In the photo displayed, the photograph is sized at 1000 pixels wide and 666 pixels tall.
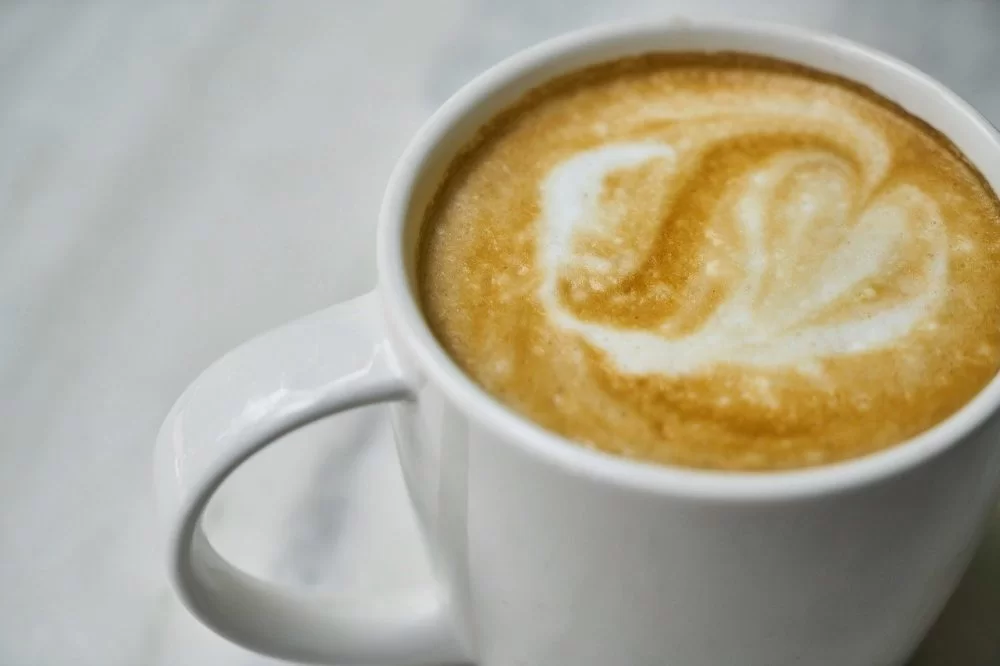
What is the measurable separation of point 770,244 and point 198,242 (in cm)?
62

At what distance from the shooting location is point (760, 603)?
50 centimetres

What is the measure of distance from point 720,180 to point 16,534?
1.99 ft

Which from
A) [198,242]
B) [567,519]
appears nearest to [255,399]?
[567,519]

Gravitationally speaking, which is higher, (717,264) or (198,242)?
(717,264)

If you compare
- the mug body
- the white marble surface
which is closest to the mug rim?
the mug body

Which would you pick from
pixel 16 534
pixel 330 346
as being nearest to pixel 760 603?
pixel 330 346

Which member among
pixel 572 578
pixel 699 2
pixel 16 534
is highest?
pixel 699 2

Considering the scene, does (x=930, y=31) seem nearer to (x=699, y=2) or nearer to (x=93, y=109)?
(x=699, y=2)

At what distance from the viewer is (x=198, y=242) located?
1.03m

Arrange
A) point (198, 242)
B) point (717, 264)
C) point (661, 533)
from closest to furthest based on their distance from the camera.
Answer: point (661, 533), point (717, 264), point (198, 242)

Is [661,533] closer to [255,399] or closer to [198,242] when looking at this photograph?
[255,399]

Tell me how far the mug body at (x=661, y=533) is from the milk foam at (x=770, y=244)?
0.08m

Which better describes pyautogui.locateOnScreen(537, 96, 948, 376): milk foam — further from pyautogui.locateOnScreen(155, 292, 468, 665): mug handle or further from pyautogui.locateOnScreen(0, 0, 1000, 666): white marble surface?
pyautogui.locateOnScreen(0, 0, 1000, 666): white marble surface

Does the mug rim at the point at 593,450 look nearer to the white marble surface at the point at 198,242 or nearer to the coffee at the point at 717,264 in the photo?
the coffee at the point at 717,264
